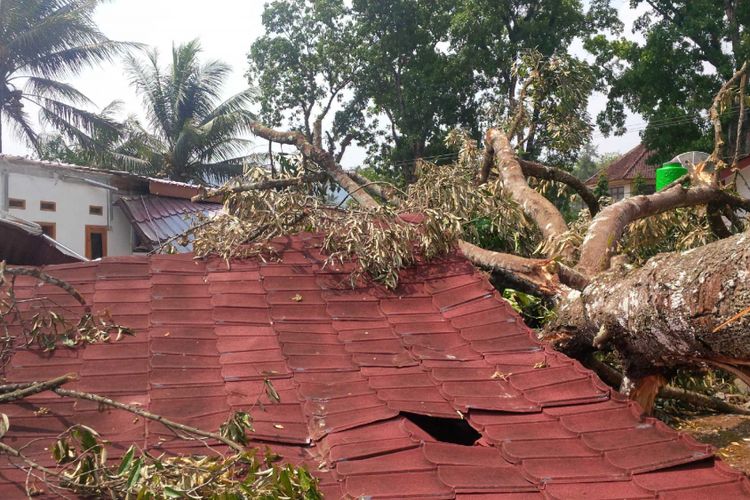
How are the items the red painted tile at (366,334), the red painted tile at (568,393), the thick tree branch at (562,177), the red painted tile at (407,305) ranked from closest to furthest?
the red painted tile at (568,393)
the red painted tile at (366,334)
the red painted tile at (407,305)
the thick tree branch at (562,177)

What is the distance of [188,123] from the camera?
21734 mm

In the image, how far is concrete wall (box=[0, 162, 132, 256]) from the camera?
10.4 meters

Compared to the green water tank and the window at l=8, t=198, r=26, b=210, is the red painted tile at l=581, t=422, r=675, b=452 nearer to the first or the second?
the green water tank

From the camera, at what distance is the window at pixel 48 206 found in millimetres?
10859

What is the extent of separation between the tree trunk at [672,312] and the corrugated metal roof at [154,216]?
30.3 feet

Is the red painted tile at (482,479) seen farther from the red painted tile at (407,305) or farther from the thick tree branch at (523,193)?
the thick tree branch at (523,193)

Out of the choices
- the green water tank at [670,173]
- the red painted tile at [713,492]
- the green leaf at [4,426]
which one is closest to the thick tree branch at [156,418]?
the green leaf at [4,426]

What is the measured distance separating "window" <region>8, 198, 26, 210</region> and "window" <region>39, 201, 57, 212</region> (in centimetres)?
31

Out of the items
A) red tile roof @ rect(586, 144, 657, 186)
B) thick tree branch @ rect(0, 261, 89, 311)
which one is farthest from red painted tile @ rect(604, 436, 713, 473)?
red tile roof @ rect(586, 144, 657, 186)

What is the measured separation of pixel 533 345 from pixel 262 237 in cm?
190

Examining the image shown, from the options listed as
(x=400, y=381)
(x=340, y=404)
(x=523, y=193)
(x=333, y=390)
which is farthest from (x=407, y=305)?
(x=523, y=193)

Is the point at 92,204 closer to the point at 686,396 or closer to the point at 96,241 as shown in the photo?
the point at 96,241

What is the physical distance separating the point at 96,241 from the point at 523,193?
354 inches

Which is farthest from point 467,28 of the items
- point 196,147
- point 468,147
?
point 468,147
